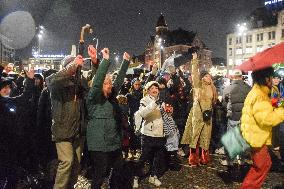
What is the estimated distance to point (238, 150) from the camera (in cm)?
636

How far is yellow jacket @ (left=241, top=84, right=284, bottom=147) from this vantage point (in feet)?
18.1

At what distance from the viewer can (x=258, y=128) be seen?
5.71 meters

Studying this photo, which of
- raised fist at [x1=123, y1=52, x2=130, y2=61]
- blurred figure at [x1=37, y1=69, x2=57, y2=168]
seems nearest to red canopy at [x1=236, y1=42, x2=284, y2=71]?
raised fist at [x1=123, y1=52, x2=130, y2=61]

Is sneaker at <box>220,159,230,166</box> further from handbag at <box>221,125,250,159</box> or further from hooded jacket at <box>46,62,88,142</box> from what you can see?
hooded jacket at <box>46,62,88,142</box>

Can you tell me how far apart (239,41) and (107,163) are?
100.0 m

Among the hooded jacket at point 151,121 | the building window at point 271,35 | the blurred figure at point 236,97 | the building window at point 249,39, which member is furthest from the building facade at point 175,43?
the hooded jacket at point 151,121

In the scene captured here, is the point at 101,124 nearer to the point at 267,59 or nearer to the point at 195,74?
the point at 267,59

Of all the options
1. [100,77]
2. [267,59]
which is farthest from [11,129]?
[267,59]

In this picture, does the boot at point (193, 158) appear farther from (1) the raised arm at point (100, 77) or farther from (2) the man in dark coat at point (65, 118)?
(1) the raised arm at point (100, 77)

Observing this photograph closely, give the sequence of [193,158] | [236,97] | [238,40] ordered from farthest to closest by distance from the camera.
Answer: [238,40]
[193,158]
[236,97]

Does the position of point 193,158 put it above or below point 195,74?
below

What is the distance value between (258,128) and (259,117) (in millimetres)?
213

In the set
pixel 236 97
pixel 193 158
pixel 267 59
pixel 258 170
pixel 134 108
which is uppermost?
pixel 267 59

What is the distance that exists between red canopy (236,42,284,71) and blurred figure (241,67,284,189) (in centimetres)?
27
